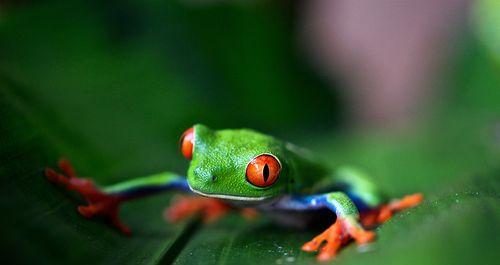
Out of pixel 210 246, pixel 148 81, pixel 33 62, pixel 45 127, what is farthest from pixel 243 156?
pixel 148 81

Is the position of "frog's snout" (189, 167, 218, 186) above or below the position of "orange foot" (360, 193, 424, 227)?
below

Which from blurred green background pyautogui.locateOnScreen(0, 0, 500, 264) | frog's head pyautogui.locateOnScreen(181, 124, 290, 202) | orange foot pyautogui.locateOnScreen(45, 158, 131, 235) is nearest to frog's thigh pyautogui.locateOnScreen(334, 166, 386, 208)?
blurred green background pyautogui.locateOnScreen(0, 0, 500, 264)

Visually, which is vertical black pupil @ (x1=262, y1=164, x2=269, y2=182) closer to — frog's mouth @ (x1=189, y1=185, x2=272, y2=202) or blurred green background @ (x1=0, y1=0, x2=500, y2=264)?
frog's mouth @ (x1=189, y1=185, x2=272, y2=202)

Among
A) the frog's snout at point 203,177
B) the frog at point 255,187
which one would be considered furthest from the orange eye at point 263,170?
the frog's snout at point 203,177

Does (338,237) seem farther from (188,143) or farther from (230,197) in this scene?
(188,143)

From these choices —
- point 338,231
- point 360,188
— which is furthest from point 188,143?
point 360,188

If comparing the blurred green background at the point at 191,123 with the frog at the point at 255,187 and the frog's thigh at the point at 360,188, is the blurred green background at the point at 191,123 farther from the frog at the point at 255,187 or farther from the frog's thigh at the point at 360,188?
the frog's thigh at the point at 360,188
